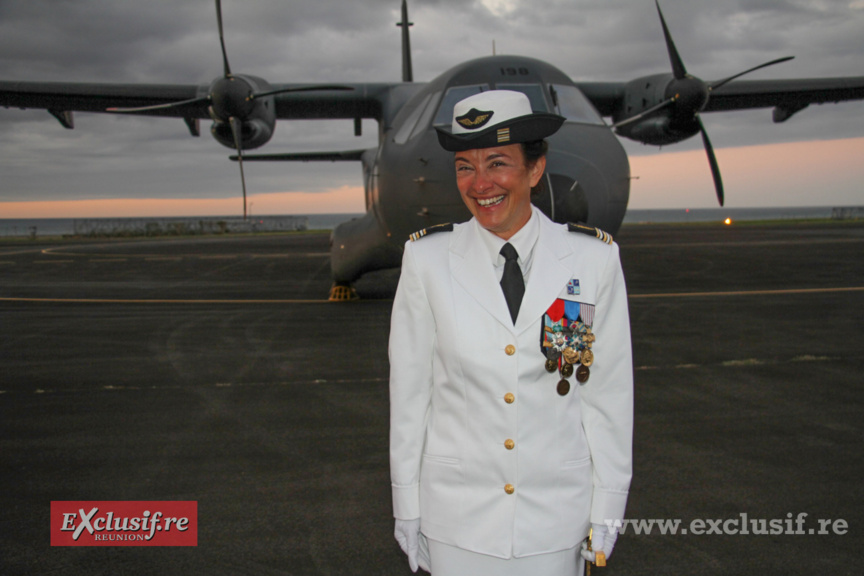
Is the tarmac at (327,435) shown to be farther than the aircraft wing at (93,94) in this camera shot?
No

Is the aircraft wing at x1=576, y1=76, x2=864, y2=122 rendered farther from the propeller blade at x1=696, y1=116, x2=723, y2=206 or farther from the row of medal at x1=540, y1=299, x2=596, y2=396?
the row of medal at x1=540, y1=299, x2=596, y2=396

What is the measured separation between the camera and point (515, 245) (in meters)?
1.95

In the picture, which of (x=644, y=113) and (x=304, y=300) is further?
(x=304, y=300)

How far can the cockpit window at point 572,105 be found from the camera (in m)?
6.75

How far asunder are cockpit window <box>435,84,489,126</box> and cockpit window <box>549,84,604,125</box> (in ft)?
2.61

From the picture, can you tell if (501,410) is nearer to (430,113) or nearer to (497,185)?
(497,185)

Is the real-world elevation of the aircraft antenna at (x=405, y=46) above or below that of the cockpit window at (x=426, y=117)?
above

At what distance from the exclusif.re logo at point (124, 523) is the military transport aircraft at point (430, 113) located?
383cm

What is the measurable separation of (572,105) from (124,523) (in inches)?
231

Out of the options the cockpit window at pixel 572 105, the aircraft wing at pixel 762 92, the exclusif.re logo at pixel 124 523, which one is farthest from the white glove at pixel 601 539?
the aircraft wing at pixel 762 92

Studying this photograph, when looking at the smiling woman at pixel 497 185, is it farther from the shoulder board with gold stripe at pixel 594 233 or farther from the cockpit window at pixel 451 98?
the cockpit window at pixel 451 98

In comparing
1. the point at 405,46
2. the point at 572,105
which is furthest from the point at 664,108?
the point at 405,46

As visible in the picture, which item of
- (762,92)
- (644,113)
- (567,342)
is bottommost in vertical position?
(567,342)

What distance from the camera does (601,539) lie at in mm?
1837
